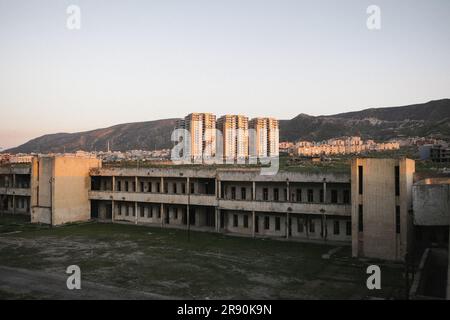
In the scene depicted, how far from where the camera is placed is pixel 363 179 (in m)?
28.2

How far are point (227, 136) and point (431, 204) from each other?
89.0m

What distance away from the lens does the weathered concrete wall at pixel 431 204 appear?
909 inches

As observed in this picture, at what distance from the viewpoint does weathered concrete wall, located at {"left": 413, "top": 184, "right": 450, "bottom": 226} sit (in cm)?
2309

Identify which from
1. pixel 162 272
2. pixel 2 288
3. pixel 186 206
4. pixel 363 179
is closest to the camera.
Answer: pixel 2 288

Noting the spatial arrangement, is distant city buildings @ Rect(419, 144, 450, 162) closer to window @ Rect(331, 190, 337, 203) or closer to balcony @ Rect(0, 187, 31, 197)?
window @ Rect(331, 190, 337, 203)

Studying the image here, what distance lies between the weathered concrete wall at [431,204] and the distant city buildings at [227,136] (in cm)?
8331

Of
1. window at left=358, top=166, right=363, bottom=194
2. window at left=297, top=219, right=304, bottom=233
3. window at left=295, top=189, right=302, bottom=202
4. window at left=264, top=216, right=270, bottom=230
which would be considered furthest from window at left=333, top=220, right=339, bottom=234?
window at left=264, top=216, right=270, bottom=230

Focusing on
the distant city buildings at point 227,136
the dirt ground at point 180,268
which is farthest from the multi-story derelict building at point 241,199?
the distant city buildings at point 227,136

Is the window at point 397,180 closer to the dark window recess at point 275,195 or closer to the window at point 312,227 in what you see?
the window at point 312,227

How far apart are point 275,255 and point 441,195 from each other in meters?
12.0

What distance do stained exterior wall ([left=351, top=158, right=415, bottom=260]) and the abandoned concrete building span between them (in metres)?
0.07
